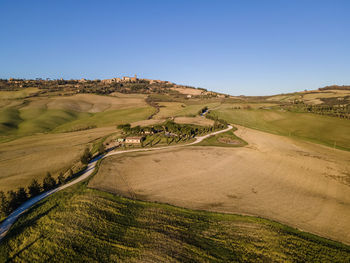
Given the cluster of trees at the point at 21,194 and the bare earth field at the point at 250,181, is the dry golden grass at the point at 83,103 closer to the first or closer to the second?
the bare earth field at the point at 250,181

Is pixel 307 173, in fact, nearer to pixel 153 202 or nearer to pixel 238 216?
pixel 238 216

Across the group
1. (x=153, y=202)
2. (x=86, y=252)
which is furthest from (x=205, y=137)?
(x=86, y=252)

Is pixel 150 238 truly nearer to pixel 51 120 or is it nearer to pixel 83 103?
pixel 51 120

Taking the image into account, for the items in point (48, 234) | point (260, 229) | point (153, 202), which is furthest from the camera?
point (153, 202)

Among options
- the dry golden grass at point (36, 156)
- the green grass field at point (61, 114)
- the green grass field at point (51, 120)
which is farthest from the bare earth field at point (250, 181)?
the green grass field at point (61, 114)

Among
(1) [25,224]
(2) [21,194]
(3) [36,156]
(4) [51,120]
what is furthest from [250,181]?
(4) [51,120]

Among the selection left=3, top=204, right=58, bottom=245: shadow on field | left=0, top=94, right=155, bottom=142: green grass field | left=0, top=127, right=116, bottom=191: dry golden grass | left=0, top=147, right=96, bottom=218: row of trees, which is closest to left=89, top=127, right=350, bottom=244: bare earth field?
left=0, top=147, right=96, bottom=218: row of trees
